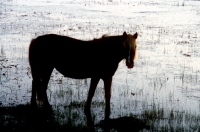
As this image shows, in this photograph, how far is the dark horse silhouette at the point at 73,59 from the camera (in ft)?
25.5

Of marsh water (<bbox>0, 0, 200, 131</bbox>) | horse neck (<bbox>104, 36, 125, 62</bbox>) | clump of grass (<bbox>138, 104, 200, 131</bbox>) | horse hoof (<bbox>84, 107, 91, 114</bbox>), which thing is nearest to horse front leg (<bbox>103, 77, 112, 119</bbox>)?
marsh water (<bbox>0, 0, 200, 131</bbox>)

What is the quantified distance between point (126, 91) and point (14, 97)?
3.42 metres

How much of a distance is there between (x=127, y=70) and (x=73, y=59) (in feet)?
15.8

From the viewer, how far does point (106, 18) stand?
25.6 meters

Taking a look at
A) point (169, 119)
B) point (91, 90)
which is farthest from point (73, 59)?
point (169, 119)

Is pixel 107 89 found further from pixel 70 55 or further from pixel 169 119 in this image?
pixel 169 119

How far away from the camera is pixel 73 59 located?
26.2ft

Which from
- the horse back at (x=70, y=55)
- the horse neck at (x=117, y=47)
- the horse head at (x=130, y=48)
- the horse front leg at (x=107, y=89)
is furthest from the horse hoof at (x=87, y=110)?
the horse head at (x=130, y=48)

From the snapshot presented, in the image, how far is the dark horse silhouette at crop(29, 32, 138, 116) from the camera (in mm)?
7785

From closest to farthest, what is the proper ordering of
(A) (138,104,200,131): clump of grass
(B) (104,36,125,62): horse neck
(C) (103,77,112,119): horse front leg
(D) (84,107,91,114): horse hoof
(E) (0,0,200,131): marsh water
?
1. (A) (138,104,200,131): clump of grass
2. (B) (104,36,125,62): horse neck
3. (C) (103,77,112,119): horse front leg
4. (D) (84,107,91,114): horse hoof
5. (E) (0,0,200,131): marsh water

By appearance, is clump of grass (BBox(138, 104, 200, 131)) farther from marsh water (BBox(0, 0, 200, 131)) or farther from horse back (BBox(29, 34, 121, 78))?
horse back (BBox(29, 34, 121, 78))

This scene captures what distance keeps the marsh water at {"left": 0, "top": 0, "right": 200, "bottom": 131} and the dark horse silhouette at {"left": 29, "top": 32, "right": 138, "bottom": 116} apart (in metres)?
0.81

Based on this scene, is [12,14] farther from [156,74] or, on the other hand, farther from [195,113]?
[195,113]

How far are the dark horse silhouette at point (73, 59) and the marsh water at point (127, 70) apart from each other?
808 millimetres
